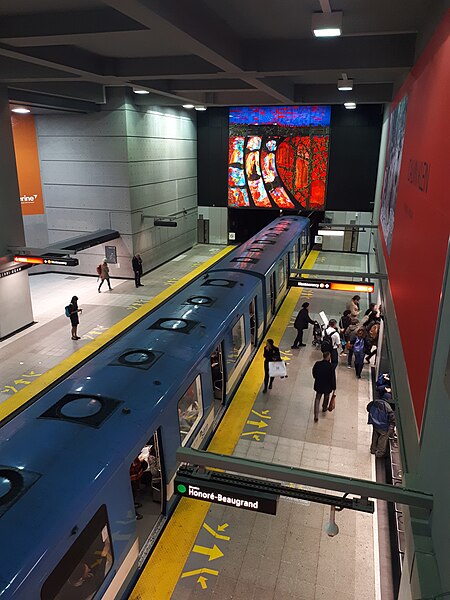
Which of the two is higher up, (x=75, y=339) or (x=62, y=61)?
(x=62, y=61)

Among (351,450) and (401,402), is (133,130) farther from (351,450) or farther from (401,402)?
(401,402)

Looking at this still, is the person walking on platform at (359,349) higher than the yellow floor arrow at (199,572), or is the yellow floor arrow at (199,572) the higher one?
the person walking on platform at (359,349)

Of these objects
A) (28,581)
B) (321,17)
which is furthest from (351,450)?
(321,17)

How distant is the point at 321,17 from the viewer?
590 cm

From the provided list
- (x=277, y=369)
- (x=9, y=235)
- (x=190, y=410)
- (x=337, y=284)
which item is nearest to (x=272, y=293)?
(x=337, y=284)

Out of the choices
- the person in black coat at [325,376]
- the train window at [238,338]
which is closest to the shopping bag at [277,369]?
the person in black coat at [325,376]

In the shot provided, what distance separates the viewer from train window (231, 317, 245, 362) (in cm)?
979

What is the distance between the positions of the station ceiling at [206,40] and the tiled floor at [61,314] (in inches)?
263

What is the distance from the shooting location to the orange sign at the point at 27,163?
17.7 metres

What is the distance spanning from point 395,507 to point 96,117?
16.7 meters

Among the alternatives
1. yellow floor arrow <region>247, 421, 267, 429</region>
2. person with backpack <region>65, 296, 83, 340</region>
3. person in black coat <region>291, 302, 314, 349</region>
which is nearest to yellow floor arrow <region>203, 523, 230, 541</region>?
yellow floor arrow <region>247, 421, 267, 429</region>

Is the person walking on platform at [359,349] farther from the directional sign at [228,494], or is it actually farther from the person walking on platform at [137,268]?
the person walking on platform at [137,268]

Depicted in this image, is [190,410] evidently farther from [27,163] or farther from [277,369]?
[27,163]

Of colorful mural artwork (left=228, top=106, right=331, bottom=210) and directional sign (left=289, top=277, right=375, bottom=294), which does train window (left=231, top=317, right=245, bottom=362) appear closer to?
directional sign (left=289, top=277, right=375, bottom=294)
